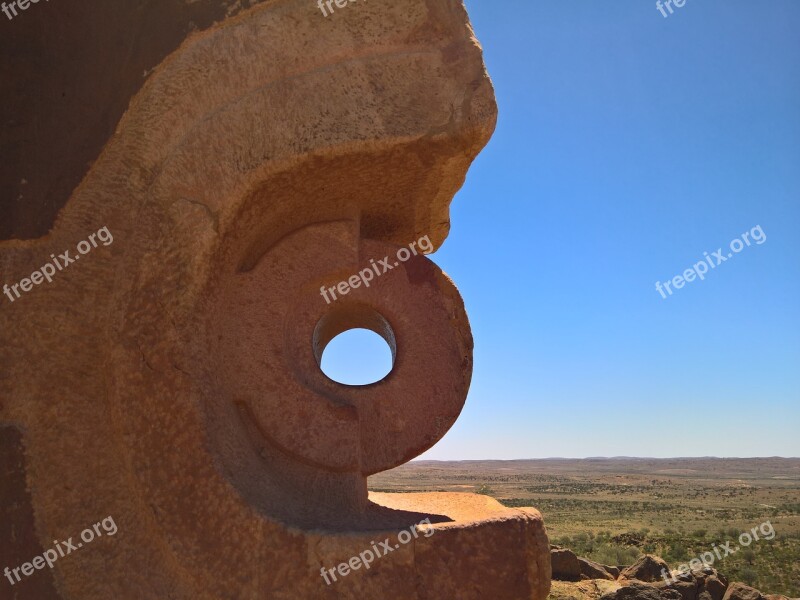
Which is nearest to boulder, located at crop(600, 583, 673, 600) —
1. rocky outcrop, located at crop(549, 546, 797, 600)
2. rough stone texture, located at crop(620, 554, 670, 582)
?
rocky outcrop, located at crop(549, 546, 797, 600)

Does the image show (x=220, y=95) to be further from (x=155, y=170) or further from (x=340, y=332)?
(x=340, y=332)

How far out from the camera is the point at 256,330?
2621 mm

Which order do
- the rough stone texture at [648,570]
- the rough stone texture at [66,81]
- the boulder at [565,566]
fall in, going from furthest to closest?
the rough stone texture at [648,570] < the boulder at [565,566] < the rough stone texture at [66,81]

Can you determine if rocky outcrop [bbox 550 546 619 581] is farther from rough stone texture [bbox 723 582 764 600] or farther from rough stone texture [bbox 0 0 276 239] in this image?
rough stone texture [bbox 0 0 276 239]

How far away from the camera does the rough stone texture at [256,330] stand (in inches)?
86.9

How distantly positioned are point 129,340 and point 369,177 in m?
1.18

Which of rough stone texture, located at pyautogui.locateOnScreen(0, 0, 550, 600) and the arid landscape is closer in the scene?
rough stone texture, located at pyautogui.locateOnScreen(0, 0, 550, 600)

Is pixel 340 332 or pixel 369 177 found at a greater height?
pixel 369 177

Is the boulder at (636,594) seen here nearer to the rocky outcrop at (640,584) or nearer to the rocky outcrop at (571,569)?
the rocky outcrop at (640,584)

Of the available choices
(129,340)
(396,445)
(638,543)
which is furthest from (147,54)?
(638,543)

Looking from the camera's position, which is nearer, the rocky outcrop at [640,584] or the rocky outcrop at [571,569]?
the rocky outcrop at [640,584]

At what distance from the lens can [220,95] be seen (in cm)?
255

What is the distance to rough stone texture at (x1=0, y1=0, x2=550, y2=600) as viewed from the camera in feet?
7.24

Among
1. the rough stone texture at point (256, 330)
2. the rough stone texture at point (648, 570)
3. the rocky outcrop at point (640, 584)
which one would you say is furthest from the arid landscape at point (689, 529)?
the rough stone texture at point (256, 330)
